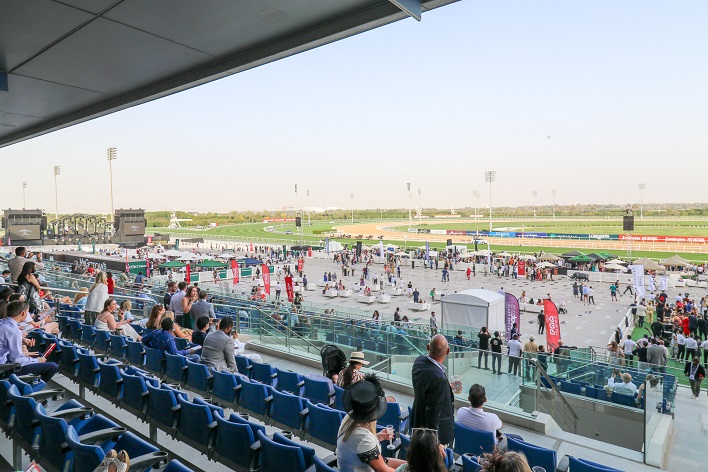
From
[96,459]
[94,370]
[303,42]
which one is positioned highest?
[303,42]

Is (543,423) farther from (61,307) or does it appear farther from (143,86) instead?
(61,307)

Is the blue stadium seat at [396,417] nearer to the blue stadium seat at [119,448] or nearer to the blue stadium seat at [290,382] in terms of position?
the blue stadium seat at [290,382]

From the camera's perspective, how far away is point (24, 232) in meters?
58.5

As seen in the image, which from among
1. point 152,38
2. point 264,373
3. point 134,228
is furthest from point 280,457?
point 134,228

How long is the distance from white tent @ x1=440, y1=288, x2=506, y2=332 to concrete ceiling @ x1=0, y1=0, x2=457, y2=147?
46.3ft

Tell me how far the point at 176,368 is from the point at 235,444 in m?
2.92

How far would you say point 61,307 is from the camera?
37.1 ft

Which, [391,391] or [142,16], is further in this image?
[391,391]

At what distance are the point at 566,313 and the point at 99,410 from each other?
25.6 metres

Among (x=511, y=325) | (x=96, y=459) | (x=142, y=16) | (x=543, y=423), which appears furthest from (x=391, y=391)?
(x=511, y=325)

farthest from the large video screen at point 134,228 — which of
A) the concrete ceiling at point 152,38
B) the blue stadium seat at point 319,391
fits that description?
the blue stadium seat at point 319,391

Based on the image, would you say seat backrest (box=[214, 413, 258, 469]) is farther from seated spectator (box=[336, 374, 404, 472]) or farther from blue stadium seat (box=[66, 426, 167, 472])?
seated spectator (box=[336, 374, 404, 472])

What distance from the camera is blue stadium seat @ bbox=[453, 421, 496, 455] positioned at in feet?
14.5

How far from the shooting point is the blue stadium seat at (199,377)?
5.92 metres
